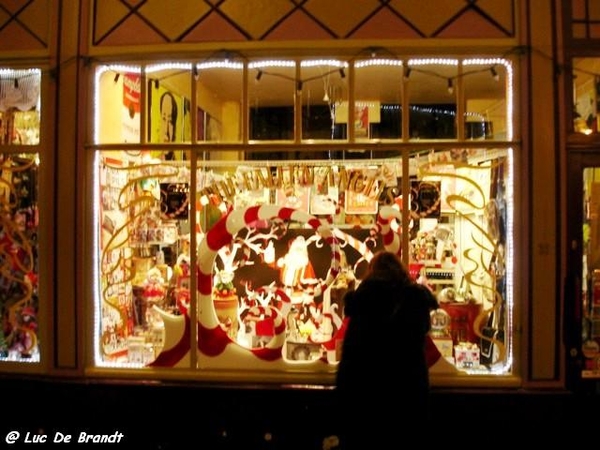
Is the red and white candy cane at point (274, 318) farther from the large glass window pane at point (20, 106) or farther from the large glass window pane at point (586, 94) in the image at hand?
the large glass window pane at point (586, 94)

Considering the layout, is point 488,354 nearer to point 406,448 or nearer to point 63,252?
point 406,448

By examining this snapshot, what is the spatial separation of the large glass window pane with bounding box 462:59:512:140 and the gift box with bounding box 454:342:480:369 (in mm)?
2040

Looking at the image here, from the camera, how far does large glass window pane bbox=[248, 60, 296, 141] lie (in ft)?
20.6

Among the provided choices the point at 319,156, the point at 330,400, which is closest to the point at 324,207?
the point at 319,156

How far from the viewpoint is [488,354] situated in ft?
19.8

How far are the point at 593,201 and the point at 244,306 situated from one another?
11.7 feet

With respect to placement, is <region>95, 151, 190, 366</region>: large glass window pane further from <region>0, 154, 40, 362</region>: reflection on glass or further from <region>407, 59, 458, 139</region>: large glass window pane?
<region>407, 59, 458, 139</region>: large glass window pane

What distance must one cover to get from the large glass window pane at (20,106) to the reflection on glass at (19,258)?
21cm

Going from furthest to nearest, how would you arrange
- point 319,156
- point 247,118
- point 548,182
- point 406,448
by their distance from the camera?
point 319,156
point 247,118
point 548,182
point 406,448

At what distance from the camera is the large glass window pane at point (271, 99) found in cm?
627

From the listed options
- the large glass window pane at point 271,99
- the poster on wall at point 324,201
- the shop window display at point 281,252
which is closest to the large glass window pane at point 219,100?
the large glass window pane at point 271,99

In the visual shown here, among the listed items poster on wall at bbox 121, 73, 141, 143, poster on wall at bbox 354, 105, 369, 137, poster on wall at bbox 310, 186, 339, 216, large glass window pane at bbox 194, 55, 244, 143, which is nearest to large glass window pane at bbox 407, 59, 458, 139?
poster on wall at bbox 354, 105, 369, 137

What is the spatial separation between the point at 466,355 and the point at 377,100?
8.78ft

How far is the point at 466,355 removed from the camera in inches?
239
